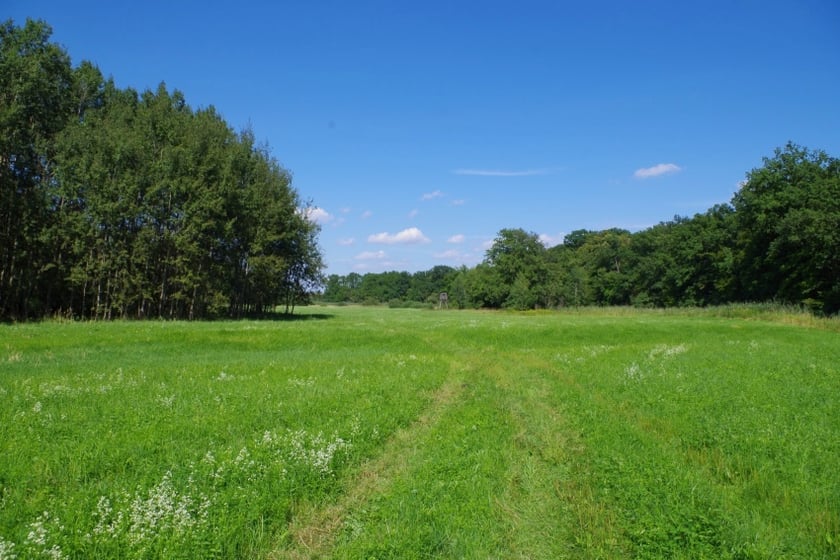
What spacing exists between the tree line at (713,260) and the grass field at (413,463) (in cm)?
A: 6093

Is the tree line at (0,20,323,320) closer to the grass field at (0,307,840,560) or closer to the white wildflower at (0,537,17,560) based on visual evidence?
the grass field at (0,307,840,560)

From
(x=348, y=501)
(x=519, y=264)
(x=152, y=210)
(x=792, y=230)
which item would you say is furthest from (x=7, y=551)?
(x=519, y=264)

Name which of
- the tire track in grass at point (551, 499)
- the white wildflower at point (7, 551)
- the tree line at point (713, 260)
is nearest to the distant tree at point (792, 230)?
the tree line at point (713, 260)

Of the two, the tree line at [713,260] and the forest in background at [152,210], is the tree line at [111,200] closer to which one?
the forest in background at [152,210]

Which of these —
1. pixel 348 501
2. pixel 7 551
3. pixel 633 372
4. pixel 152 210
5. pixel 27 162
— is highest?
pixel 27 162

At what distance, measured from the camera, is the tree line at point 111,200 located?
37781 millimetres

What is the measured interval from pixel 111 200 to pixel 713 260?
102 m

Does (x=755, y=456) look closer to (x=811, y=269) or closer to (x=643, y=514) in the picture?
(x=643, y=514)

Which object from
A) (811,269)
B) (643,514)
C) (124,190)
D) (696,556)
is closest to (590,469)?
(643,514)

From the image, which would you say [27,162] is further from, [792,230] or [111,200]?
[792,230]

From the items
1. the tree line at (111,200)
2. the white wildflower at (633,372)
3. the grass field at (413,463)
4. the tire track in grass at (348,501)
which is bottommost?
the tire track in grass at (348,501)

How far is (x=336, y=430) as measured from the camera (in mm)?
9656

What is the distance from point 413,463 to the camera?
8625 millimetres

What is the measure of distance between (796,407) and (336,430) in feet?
37.8
